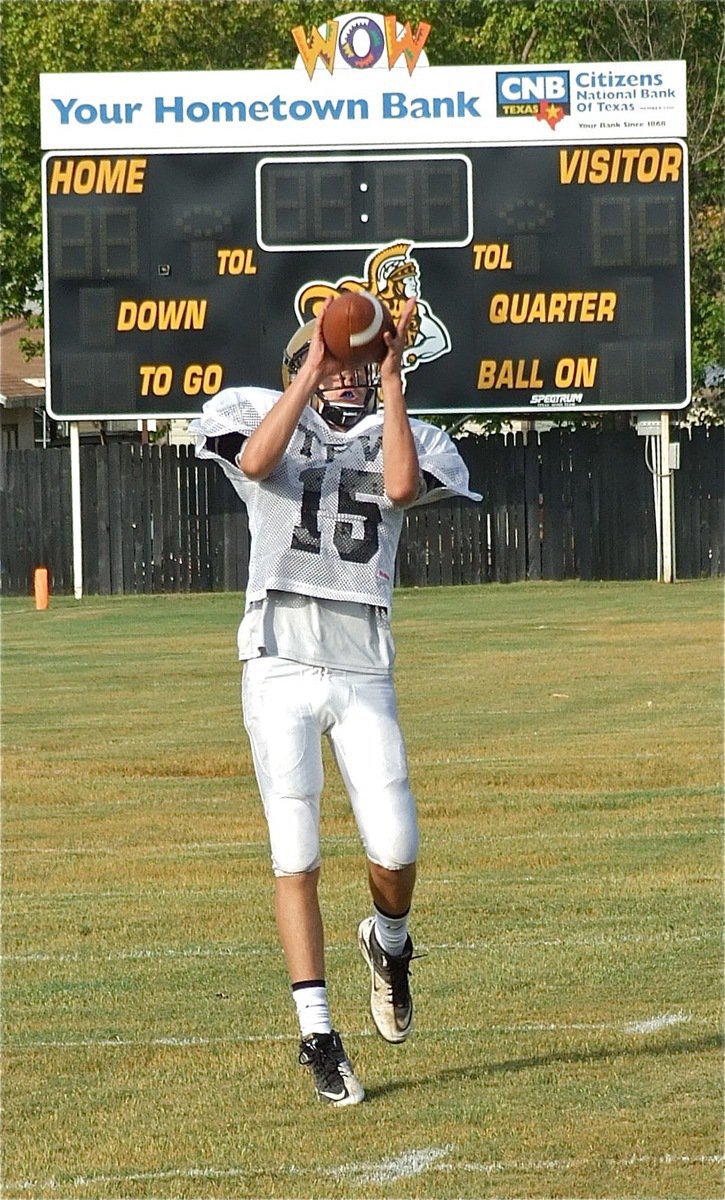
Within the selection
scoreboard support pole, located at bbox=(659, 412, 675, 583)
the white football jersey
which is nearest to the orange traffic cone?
scoreboard support pole, located at bbox=(659, 412, 675, 583)

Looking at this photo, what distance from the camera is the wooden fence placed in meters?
32.6

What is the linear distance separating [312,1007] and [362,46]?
23.8 metres

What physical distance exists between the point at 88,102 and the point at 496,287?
5.82m

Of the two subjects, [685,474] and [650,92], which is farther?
[685,474]

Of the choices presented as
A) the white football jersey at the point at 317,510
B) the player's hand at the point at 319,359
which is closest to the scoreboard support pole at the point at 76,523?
the white football jersey at the point at 317,510

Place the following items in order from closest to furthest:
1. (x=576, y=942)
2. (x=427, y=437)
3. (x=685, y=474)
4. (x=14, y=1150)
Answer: (x=14, y=1150)
(x=427, y=437)
(x=576, y=942)
(x=685, y=474)

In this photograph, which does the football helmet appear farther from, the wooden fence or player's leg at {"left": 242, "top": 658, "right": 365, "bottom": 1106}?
the wooden fence

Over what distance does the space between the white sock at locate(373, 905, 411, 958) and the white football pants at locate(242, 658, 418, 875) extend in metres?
0.23

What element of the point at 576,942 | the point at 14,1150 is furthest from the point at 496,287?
the point at 14,1150

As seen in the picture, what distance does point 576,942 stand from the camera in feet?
26.4

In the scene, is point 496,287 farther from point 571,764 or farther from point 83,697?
point 571,764

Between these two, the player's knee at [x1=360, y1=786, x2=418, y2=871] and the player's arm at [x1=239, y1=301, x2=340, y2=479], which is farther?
the player's knee at [x1=360, y1=786, x2=418, y2=871]

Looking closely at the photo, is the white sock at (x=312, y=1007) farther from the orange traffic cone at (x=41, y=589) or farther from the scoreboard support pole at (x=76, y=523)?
the scoreboard support pole at (x=76, y=523)

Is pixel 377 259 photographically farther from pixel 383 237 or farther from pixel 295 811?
pixel 295 811
